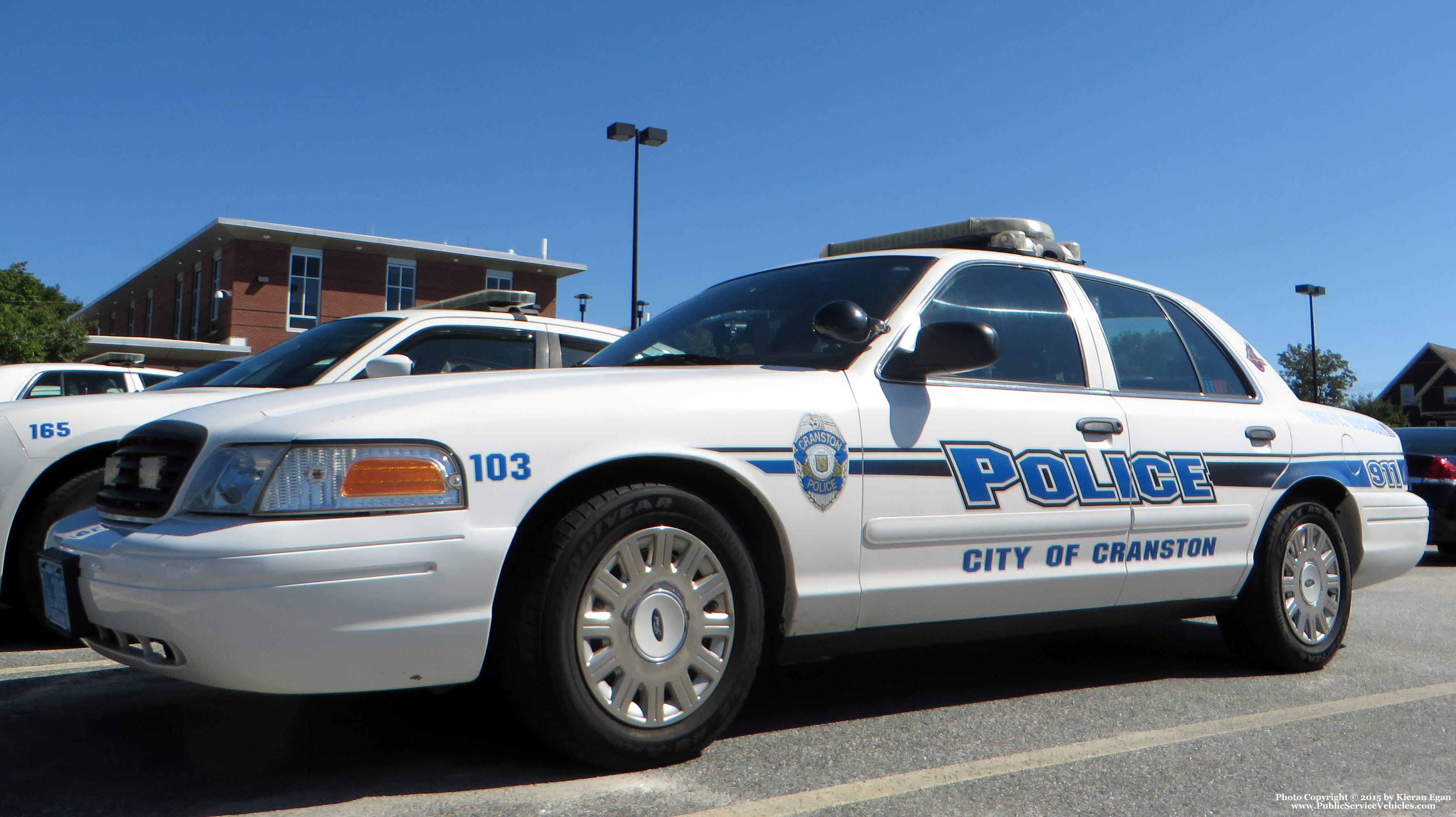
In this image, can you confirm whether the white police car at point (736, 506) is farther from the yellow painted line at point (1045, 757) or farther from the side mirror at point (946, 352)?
the yellow painted line at point (1045, 757)

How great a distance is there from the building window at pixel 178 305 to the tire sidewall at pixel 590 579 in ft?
121

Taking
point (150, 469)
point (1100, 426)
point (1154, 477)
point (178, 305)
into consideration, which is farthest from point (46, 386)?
point (178, 305)

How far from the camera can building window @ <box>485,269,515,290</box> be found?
113 ft

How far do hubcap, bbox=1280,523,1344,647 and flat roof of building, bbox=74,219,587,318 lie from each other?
97.6ft

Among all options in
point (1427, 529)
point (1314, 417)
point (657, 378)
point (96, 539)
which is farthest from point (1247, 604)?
point (96, 539)

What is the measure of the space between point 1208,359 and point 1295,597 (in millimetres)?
1031

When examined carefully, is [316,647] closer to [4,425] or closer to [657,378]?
[657,378]

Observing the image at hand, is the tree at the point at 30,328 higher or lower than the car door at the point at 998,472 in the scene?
higher

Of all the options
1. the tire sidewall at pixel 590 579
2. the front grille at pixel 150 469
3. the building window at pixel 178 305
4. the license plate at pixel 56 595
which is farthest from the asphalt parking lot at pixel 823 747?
the building window at pixel 178 305

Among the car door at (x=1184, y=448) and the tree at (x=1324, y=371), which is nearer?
the car door at (x=1184, y=448)

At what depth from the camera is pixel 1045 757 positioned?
11.0ft

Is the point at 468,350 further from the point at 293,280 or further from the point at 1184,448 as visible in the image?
the point at 293,280

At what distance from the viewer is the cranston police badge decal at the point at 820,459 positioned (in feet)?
10.9

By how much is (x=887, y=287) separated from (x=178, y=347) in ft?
99.6
